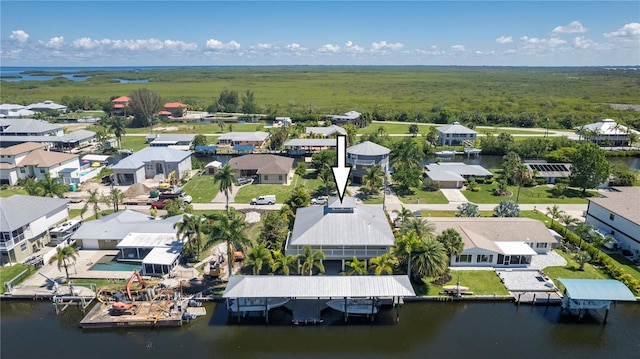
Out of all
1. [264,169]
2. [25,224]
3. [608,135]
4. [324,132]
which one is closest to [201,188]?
[264,169]

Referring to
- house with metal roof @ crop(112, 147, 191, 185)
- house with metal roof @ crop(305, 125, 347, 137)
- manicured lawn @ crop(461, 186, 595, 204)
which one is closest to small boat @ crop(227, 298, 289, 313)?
manicured lawn @ crop(461, 186, 595, 204)

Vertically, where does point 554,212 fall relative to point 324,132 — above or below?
below

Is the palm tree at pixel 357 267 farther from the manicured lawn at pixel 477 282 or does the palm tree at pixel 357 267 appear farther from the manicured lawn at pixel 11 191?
the manicured lawn at pixel 11 191

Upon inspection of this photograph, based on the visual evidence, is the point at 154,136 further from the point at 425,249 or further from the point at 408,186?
the point at 425,249

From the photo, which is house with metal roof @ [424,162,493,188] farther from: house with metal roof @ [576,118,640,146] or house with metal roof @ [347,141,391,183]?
house with metal roof @ [576,118,640,146]

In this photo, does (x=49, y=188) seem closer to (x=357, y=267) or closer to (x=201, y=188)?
(x=201, y=188)
